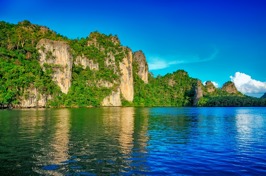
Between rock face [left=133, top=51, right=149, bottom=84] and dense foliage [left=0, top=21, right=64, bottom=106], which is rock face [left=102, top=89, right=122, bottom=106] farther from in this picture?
rock face [left=133, top=51, right=149, bottom=84]

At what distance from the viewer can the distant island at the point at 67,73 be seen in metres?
100

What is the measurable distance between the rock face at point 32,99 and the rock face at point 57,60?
1502cm

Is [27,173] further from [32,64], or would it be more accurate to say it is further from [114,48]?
[114,48]

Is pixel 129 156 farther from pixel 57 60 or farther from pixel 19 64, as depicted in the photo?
pixel 57 60

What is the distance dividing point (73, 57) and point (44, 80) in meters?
34.6

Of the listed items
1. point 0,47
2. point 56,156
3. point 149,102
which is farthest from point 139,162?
point 149,102

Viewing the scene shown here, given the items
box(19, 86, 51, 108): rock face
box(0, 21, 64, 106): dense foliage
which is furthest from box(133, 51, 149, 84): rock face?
box(19, 86, 51, 108): rock face

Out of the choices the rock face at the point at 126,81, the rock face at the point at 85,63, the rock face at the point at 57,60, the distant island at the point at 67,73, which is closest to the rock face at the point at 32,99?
the distant island at the point at 67,73

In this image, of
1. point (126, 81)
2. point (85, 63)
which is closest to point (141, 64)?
point (126, 81)

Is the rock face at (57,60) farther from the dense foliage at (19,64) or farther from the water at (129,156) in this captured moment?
the water at (129,156)

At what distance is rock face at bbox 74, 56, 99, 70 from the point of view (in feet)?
475

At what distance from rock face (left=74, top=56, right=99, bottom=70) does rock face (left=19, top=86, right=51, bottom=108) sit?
40.2m

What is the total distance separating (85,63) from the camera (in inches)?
5773

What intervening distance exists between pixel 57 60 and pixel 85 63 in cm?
2479
